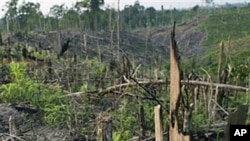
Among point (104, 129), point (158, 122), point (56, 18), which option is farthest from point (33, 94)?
point (56, 18)

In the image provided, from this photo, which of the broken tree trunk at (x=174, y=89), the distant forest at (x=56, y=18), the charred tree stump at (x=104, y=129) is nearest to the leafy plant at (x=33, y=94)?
the charred tree stump at (x=104, y=129)

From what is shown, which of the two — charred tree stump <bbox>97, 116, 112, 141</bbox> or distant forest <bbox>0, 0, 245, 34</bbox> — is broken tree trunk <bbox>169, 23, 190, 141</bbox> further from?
distant forest <bbox>0, 0, 245, 34</bbox>

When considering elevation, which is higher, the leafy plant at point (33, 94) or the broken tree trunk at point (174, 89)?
the broken tree trunk at point (174, 89)

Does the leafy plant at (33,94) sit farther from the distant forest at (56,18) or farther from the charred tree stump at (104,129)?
the distant forest at (56,18)

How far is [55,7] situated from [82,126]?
2637cm

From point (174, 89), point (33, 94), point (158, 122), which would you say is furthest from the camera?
point (33, 94)

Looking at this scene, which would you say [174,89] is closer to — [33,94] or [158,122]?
[158,122]

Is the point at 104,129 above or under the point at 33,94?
above

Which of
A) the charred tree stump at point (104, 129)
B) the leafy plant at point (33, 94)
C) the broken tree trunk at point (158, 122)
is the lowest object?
the leafy plant at point (33, 94)

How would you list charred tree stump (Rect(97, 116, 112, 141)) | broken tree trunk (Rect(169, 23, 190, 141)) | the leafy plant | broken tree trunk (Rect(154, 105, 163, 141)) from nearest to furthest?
broken tree trunk (Rect(169, 23, 190, 141)) → broken tree trunk (Rect(154, 105, 163, 141)) → charred tree stump (Rect(97, 116, 112, 141)) → the leafy plant

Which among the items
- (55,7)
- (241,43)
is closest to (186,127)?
(241,43)

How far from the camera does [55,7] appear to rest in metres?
29.5

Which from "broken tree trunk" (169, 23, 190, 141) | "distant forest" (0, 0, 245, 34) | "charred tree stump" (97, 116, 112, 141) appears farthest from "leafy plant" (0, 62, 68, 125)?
"distant forest" (0, 0, 245, 34)

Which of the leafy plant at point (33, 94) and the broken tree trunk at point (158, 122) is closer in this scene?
the broken tree trunk at point (158, 122)
